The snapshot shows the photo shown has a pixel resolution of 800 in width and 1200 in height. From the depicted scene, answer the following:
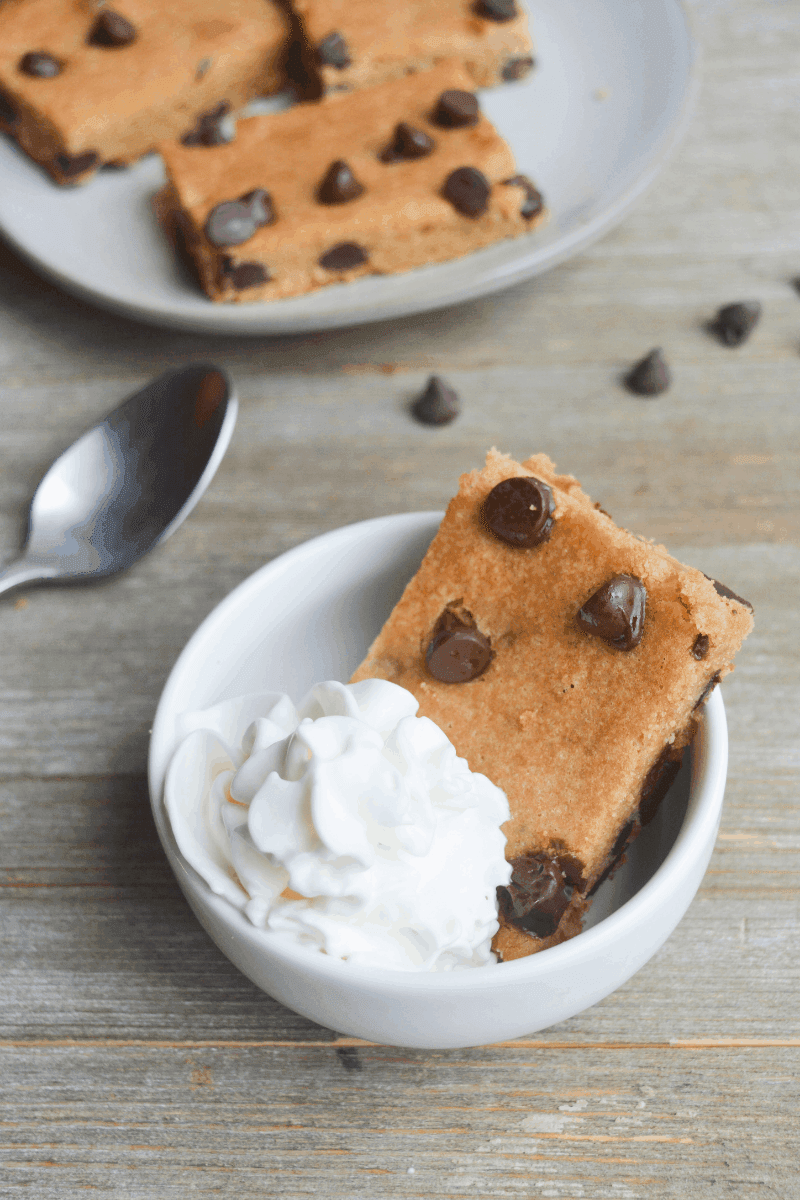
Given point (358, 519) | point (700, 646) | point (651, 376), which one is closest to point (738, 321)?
point (651, 376)

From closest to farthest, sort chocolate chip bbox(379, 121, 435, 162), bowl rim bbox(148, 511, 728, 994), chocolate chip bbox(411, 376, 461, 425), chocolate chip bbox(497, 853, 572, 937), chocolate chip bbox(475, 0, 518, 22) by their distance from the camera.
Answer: bowl rim bbox(148, 511, 728, 994)
chocolate chip bbox(497, 853, 572, 937)
chocolate chip bbox(411, 376, 461, 425)
chocolate chip bbox(379, 121, 435, 162)
chocolate chip bbox(475, 0, 518, 22)

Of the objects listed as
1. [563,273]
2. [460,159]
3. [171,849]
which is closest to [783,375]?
[563,273]

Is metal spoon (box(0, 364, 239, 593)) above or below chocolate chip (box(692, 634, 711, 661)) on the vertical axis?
below

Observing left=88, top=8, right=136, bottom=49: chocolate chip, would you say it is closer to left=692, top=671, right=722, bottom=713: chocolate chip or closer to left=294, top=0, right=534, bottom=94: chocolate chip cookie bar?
left=294, top=0, right=534, bottom=94: chocolate chip cookie bar

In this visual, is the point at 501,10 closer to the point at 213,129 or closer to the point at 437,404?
the point at 213,129

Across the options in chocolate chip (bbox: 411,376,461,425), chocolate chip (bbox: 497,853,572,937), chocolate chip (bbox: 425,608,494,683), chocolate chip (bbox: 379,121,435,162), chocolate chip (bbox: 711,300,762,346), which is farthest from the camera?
chocolate chip (bbox: 379,121,435,162)

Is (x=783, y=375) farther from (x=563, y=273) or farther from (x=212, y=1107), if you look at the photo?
(x=212, y=1107)

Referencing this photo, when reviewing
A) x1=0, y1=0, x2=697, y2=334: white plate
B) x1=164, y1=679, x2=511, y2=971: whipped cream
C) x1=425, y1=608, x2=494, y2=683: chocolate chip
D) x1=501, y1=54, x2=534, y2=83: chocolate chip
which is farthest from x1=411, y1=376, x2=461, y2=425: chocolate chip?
x1=501, y1=54, x2=534, y2=83: chocolate chip

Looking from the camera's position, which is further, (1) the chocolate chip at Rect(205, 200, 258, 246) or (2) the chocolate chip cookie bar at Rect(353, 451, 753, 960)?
(1) the chocolate chip at Rect(205, 200, 258, 246)
